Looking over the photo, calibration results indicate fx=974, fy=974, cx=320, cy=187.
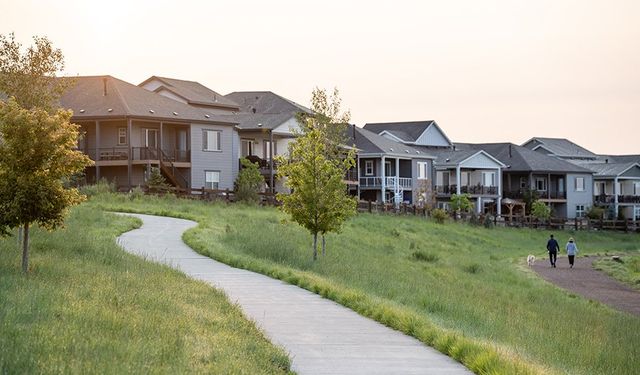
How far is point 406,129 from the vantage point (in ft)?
309

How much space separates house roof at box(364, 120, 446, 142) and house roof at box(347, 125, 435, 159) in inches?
252

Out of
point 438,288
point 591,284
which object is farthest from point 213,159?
point 438,288

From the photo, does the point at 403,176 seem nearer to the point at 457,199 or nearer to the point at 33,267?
the point at 457,199

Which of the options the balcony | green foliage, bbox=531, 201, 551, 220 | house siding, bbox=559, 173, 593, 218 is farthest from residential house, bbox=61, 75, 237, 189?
house siding, bbox=559, 173, 593, 218

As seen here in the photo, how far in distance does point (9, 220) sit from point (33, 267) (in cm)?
103

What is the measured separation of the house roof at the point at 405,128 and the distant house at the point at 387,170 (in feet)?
22.1

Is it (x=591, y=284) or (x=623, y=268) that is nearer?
(x=591, y=284)

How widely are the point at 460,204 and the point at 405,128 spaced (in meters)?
17.6

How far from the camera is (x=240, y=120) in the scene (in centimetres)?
6906

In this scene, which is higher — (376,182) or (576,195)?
(376,182)

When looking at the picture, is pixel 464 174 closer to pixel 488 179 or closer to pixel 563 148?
pixel 488 179

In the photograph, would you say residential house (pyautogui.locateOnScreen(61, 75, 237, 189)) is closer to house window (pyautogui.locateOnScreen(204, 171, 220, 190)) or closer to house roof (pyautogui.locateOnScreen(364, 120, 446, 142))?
house window (pyautogui.locateOnScreen(204, 171, 220, 190))

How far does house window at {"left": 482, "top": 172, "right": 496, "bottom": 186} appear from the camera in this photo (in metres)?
88.6

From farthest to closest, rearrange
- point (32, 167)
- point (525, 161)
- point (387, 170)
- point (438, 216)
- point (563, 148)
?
point (563, 148), point (525, 161), point (387, 170), point (438, 216), point (32, 167)
